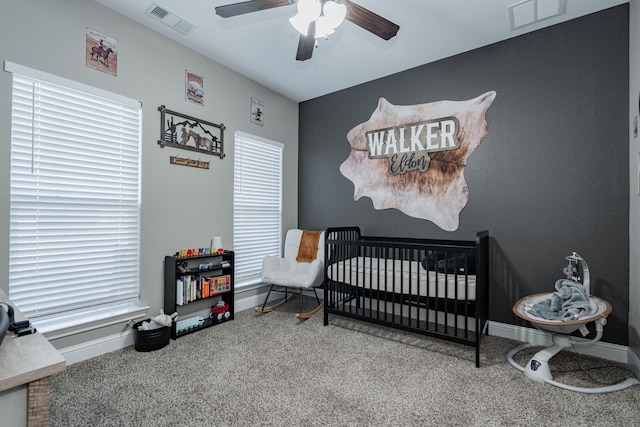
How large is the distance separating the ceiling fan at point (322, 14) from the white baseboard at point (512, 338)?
2337mm

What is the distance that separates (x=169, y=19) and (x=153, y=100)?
24.4 inches

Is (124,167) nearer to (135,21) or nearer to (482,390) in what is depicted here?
(135,21)

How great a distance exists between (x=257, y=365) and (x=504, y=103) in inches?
111

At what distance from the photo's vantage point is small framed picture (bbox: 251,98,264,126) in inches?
135

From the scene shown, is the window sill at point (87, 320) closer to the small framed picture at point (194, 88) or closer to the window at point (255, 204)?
the window at point (255, 204)

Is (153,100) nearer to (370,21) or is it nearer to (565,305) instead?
(370,21)

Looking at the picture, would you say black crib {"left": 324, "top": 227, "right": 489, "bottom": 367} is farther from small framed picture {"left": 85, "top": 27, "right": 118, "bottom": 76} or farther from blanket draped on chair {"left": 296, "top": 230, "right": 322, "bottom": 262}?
small framed picture {"left": 85, "top": 27, "right": 118, "bottom": 76}

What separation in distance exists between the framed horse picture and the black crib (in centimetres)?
140

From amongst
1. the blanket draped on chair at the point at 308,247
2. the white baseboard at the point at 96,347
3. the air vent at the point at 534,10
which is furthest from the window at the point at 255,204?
the air vent at the point at 534,10

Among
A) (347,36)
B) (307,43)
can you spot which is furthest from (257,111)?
(307,43)

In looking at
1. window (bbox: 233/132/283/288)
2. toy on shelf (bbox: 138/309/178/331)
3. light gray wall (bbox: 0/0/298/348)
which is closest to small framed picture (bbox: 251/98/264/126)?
light gray wall (bbox: 0/0/298/348)

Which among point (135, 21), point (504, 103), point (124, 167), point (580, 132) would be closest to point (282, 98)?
point (135, 21)

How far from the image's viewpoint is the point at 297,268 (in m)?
3.47

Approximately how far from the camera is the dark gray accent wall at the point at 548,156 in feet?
7.22
